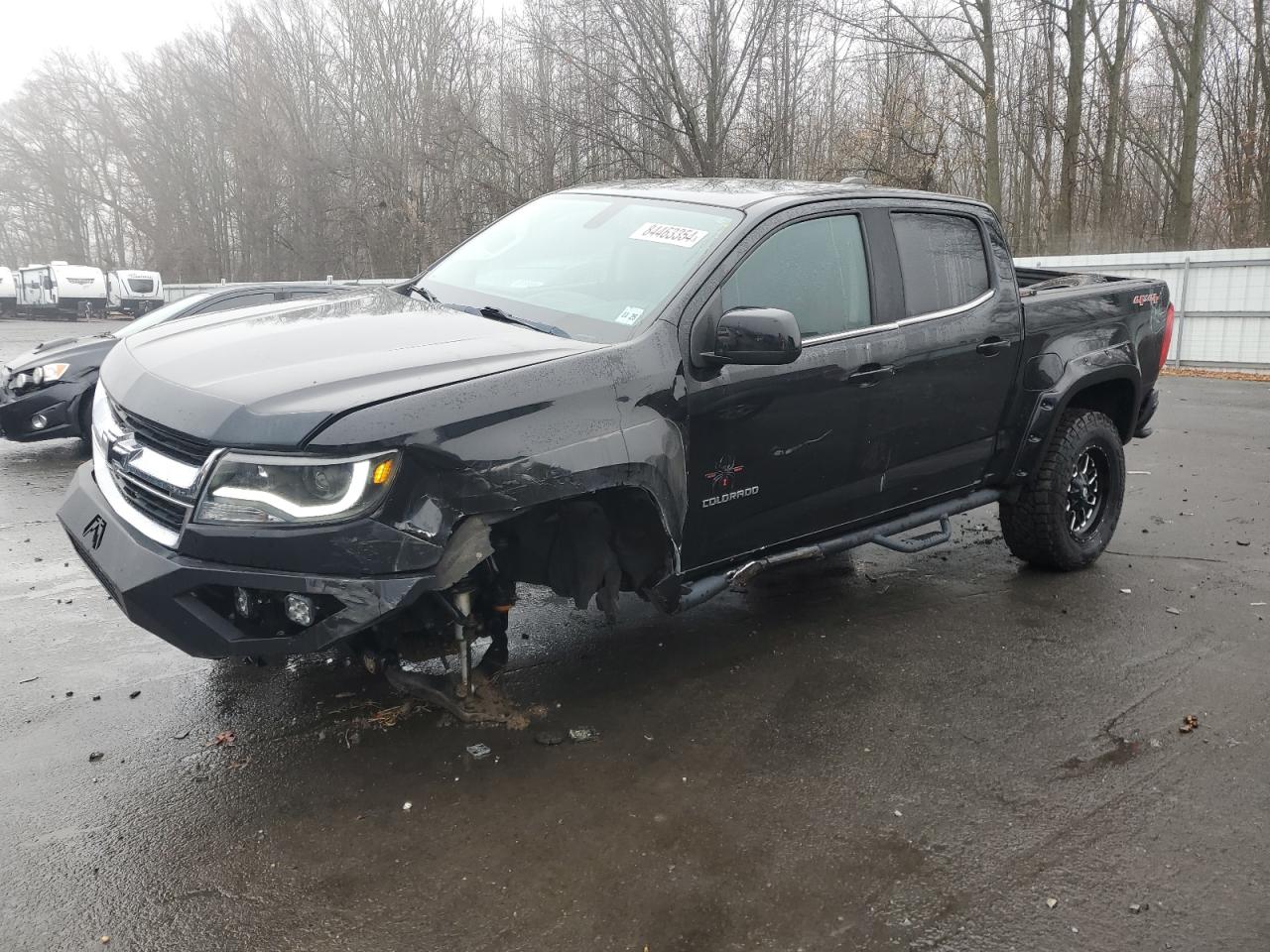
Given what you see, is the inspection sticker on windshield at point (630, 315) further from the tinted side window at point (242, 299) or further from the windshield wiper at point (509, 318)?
the tinted side window at point (242, 299)

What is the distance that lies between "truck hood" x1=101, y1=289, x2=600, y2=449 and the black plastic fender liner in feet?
3.38

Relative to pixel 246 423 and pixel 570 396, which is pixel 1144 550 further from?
pixel 246 423

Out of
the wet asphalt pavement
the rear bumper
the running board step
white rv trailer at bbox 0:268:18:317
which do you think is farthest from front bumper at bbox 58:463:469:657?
white rv trailer at bbox 0:268:18:317

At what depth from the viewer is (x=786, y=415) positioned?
375 centimetres

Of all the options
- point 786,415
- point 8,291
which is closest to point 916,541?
point 786,415

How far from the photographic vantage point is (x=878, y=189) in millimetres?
4363

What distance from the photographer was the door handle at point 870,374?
13.1 feet

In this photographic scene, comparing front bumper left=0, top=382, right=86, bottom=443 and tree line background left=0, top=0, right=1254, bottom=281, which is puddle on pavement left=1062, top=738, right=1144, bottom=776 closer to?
front bumper left=0, top=382, right=86, bottom=443

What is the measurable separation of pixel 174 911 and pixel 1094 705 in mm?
3249

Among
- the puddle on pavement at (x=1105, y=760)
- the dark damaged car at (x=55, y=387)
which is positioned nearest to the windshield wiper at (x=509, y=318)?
the puddle on pavement at (x=1105, y=760)

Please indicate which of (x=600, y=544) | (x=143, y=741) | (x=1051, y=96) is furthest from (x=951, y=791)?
(x=1051, y=96)

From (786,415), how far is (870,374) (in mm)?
510

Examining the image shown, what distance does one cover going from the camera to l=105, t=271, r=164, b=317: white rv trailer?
35.3 m

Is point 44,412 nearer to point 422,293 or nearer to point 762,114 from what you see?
point 422,293
